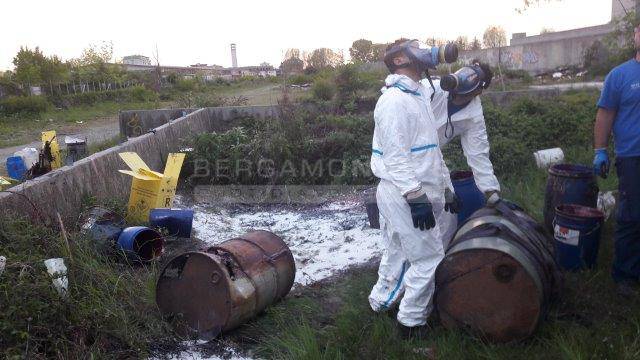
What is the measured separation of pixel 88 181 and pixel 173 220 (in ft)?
3.45

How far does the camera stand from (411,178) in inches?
123

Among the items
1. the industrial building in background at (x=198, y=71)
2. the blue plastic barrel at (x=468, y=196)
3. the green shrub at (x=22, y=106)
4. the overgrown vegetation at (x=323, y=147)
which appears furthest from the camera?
the industrial building in background at (x=198, y=71)

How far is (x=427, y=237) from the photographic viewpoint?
3260mm

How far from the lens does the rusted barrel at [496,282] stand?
2945 mm

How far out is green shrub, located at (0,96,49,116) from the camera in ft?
65.1

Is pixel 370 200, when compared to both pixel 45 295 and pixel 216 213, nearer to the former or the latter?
pixel 216 213

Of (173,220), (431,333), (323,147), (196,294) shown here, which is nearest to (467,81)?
(431,333)

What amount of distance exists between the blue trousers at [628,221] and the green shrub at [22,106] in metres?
21.2

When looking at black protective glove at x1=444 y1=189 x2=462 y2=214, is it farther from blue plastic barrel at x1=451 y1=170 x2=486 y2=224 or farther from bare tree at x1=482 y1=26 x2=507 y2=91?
bare tree at x1=482 y1=26 x2=507 y2=91

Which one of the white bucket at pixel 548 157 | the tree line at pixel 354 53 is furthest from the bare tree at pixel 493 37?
the white bucket at pixel 548 157

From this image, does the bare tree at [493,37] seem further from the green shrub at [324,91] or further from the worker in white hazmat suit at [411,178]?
the worker in white hazmat suit at [411,178]

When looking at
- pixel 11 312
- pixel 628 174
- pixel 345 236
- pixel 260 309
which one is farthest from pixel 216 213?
pixel 628 174

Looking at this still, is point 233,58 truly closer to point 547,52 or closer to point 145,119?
point 547,52

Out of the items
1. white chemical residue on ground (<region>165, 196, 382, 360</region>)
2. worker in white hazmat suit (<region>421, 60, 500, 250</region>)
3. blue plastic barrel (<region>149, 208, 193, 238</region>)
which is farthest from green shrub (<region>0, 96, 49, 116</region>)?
worker in white hazmat suit (<region>421, 60, 500, 250</region>)
